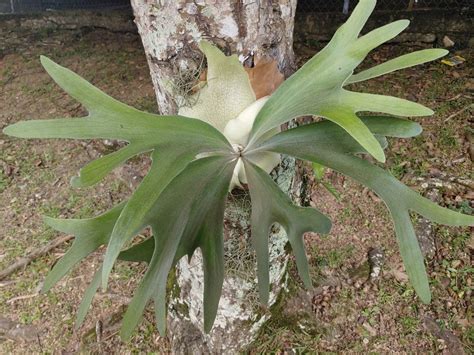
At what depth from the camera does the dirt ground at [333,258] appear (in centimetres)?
153

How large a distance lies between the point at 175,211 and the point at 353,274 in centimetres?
106

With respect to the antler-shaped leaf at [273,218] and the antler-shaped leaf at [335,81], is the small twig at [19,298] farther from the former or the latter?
the antler-shaped leaf at [335,81]

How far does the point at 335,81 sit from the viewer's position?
0.79 metres

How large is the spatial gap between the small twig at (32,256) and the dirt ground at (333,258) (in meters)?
0.03

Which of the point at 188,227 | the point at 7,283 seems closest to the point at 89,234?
the point at 188,227

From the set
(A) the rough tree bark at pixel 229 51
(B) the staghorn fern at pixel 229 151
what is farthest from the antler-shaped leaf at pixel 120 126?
(A) the rough tree bark at pixel 229 51

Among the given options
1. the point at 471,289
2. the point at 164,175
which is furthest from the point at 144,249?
the point at 471,289

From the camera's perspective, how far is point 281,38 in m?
1.01

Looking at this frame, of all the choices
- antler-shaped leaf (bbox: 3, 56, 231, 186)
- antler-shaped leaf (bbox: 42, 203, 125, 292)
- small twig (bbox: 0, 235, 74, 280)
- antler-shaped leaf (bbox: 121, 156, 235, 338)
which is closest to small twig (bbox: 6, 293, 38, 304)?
small twig (bbox: 0, 235, 74, 280)

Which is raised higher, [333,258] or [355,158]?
[355,158]

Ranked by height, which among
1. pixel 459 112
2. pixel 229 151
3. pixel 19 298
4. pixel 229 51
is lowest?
pixel 19 298

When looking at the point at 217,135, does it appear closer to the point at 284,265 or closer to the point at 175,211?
the point at 175,211

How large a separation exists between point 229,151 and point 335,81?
0.23 m

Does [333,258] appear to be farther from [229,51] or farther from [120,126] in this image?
[120,126]
